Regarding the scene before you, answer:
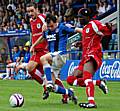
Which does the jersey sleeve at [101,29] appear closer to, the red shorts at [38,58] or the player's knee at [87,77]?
the player's knee at [87,77]

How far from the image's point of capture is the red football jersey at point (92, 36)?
1096 centimetres

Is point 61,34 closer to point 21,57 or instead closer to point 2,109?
point 2,109

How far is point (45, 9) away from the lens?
107 feet

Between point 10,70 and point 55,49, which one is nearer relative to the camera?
point 55,49

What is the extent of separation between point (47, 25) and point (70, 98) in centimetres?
170

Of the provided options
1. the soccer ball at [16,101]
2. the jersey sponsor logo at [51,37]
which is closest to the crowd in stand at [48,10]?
the jersey sponsor logo at [51,37]

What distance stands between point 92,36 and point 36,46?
77.6 inches

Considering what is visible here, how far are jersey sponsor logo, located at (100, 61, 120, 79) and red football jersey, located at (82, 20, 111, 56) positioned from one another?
10969 millimetres

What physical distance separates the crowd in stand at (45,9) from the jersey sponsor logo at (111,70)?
4.75m

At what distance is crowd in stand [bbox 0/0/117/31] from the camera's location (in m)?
28.8

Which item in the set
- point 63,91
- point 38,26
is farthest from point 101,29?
point 38,26

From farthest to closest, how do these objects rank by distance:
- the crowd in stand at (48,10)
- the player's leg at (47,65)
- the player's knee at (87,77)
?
the crowd in stand at (48,10) < the player's leg at (47,65) < the player's knee at (87,77)

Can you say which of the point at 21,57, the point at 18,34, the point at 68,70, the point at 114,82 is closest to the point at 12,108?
the point at 114,82

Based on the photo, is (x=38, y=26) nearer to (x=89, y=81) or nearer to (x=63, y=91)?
(x=63, y=91)
